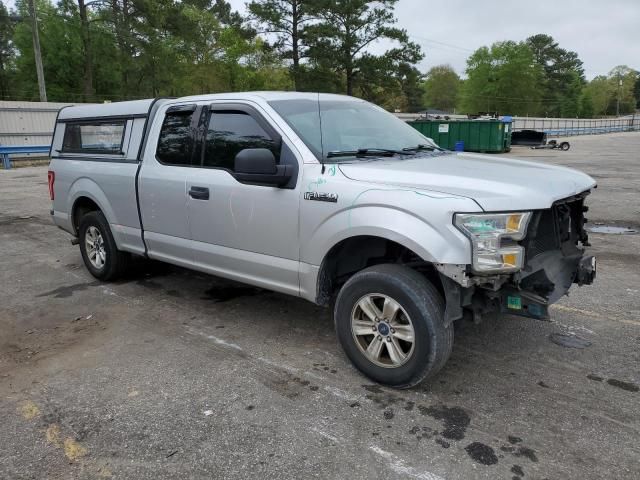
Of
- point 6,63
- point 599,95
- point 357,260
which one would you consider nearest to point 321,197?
point 357,260

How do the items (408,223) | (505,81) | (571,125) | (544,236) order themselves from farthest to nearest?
(505,81)
(571,125)
(544,236)
(408,223)

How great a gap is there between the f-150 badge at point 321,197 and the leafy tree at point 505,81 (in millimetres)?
97503

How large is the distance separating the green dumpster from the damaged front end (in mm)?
22639

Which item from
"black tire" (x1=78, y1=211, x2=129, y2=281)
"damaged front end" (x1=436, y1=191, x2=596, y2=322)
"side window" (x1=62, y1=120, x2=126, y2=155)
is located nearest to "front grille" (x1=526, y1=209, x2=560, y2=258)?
"damaged front end" (x1=436, y1=191, x2=596, y2=322)

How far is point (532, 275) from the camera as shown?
3406 mm

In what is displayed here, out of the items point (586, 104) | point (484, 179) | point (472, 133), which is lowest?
point (484, 179)

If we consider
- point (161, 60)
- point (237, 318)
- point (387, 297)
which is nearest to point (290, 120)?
point (387, 297)

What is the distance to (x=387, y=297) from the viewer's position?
3.33 metres

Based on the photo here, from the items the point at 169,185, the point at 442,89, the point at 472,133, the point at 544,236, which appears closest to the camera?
the point at 544,236

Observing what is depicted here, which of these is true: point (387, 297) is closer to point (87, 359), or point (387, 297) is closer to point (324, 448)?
point (324, 448)

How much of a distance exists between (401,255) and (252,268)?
1.24 meters

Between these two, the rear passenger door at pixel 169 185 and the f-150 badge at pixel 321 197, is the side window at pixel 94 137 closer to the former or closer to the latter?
the rear passenger door at pixel 169 185

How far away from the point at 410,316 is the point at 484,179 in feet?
3.13

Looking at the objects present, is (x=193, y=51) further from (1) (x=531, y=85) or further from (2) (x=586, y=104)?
(2) (x=586, y=104)
